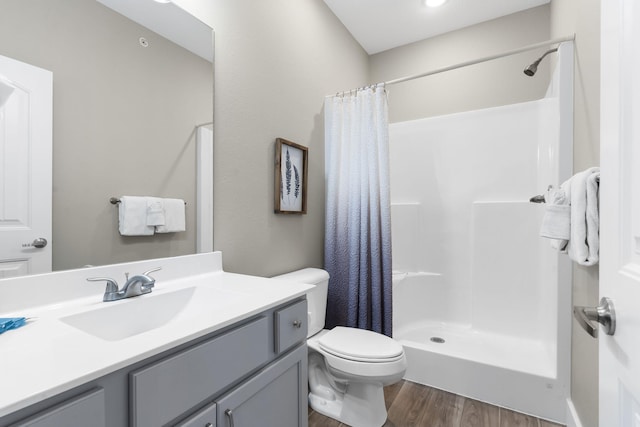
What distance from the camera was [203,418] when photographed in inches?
28.3

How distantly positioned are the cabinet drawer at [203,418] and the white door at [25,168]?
0.64 m

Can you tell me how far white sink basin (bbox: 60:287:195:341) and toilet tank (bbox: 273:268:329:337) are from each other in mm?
673

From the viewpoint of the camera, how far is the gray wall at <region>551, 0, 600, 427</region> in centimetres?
116

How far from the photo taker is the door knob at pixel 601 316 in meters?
0.53

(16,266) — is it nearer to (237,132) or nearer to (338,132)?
(237,132)

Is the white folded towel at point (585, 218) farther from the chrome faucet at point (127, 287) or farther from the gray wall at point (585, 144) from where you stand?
the chrome faucet at point (127, 287)

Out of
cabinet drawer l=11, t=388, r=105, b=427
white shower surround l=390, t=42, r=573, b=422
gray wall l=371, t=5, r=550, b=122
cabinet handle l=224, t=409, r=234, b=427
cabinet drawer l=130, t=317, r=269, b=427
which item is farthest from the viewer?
gray wall l=371, t=5, r=550, b=122

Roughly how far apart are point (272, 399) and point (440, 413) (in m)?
1.13

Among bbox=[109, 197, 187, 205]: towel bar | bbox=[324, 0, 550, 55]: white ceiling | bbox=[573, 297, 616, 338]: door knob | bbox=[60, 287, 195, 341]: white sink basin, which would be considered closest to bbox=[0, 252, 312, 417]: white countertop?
bbox=[60, 287, 195, 341]: white sink basin

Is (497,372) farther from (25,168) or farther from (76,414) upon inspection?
(25,168)

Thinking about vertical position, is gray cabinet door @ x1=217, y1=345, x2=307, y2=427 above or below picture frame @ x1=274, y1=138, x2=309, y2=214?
below

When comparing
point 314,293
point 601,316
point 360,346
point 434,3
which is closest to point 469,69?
point 434,3

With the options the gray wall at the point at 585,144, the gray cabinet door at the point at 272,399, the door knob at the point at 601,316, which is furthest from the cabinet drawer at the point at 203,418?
the gray wall at the point at 585,144

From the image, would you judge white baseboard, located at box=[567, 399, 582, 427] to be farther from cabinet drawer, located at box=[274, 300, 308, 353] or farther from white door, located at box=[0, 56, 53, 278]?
white door, located at box=[0, 56, 53, 278]
